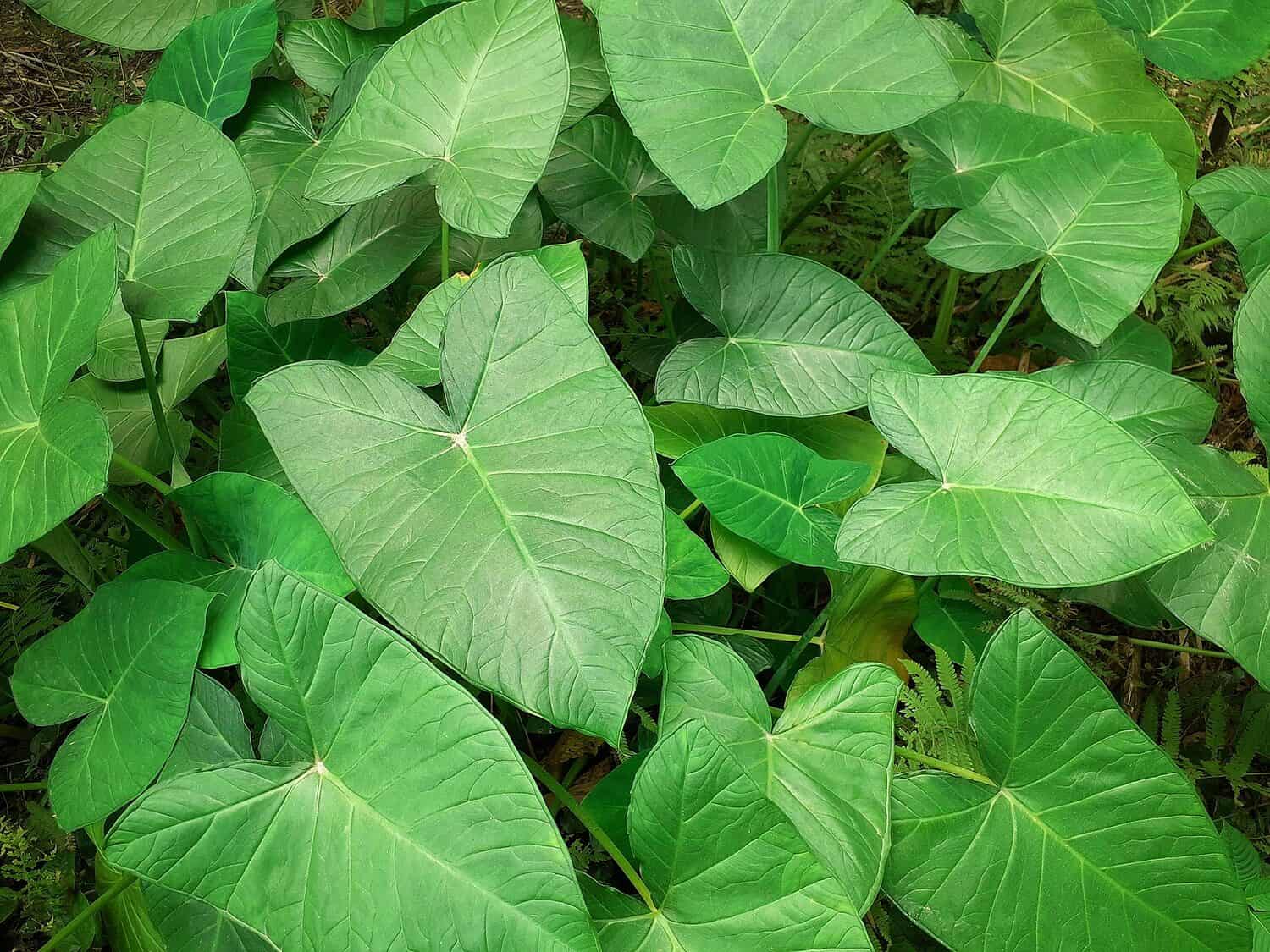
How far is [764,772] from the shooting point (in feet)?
3.05

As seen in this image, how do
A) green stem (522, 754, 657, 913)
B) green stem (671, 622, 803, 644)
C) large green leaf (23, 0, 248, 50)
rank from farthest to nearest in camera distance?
large green leaf (23, 0, 248, 50), green stem (671, 622, 803, 644), green stem (522, 754, 657, 913)

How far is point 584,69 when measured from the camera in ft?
4.87

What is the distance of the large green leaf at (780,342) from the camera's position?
1.23 metres

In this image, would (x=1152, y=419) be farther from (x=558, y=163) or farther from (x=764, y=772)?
(x=558, y=163)

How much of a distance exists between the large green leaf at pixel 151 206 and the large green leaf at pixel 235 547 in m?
0.25

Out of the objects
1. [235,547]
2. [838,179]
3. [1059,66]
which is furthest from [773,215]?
[235,547]

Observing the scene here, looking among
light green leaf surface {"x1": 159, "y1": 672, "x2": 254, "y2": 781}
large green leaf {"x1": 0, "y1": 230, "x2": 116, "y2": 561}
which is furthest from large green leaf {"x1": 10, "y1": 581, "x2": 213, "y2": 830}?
large green leaf {"x1": 0, "y1": 230, "x2": 116, "y2": 561}

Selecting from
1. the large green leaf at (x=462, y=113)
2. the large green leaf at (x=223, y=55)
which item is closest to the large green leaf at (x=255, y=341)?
the large green leaf at (x=462, y=113)

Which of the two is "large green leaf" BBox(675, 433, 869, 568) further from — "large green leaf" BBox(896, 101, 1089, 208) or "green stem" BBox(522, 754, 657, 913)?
"large green leaf" BBox(896, 101, 1089, 208)

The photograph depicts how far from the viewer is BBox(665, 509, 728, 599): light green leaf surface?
3.44ft

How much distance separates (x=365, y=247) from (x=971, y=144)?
0.93 metres

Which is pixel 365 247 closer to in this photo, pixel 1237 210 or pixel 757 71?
pixel 757 71

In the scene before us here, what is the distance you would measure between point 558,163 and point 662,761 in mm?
992

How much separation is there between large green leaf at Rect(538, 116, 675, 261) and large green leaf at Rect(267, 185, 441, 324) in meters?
0.19
